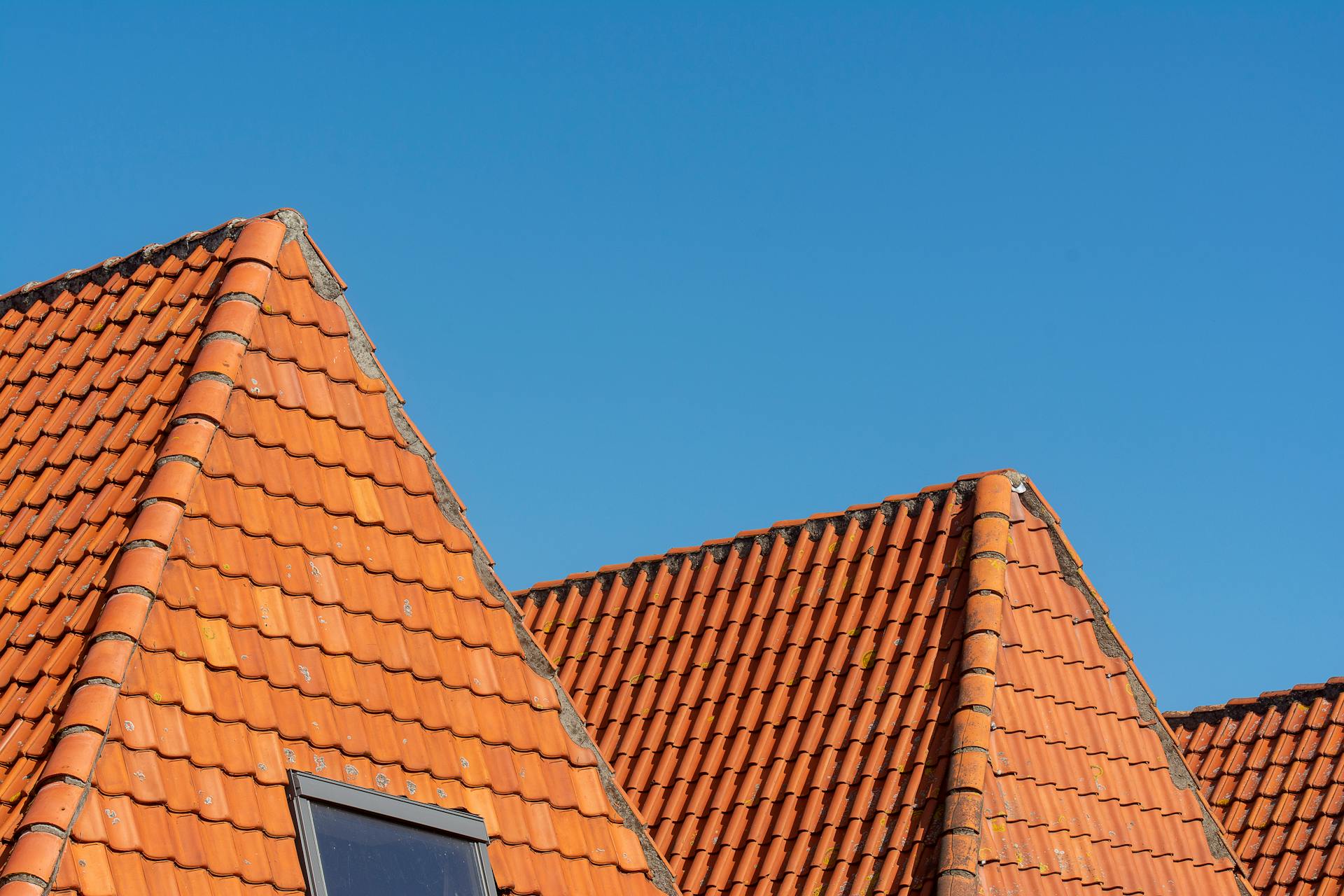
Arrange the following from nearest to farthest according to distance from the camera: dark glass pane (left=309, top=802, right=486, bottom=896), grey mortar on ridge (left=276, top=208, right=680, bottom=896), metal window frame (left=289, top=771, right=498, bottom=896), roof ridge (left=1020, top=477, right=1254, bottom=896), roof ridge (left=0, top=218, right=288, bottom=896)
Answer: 1. roof ridge (left=0, top=218, right=288, bottom=896)
2. metal window frame (left=289, top=771, right=498, bottom=896)
3. dark glass pane (left=309, top=802, right=486, bottom=896)
4. grey mortar on ridge (left=276, top=208, right=680, bottom=896)
5. roof ridge (left=1020, top=477, right=1254, bottom=896)

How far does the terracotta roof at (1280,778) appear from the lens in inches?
440

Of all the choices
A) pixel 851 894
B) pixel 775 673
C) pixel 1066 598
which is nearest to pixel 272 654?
pixel 851 894

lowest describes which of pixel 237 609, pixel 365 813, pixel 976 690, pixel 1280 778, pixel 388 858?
pixel 388 858

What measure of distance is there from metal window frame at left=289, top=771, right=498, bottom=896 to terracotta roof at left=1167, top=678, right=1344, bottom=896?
6348mm

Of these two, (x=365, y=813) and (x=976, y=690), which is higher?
(x=976, y=690)

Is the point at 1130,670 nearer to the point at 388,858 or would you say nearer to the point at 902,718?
the point at 902,718

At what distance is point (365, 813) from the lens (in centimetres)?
673

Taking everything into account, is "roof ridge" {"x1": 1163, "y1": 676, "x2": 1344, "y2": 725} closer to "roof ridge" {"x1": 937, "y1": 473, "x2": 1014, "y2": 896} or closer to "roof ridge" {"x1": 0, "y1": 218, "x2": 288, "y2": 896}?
"roof ridge" {"x1": 937, "y1": 473, "x2": 1014, "y2": 896}

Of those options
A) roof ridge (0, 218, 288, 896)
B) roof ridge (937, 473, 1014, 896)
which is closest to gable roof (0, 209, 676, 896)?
roof ridge (0, 218, 288, 896)

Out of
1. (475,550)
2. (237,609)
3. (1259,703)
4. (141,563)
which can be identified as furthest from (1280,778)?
(141,563)

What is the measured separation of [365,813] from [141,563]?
52.2 inches

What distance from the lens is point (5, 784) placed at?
5883 mm

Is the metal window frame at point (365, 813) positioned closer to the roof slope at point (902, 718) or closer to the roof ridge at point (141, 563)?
the roof ridge at point (141, 563)

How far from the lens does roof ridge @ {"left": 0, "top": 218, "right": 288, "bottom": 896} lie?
18.1ft
